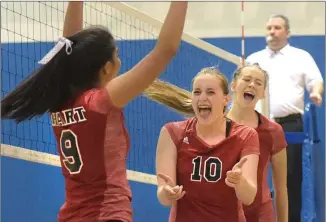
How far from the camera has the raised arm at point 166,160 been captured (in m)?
2.61

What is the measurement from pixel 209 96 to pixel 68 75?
2.21 ft

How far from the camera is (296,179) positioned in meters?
5.91

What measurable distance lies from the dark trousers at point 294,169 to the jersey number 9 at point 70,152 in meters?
3.76

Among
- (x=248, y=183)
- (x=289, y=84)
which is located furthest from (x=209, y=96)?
(x=289, y=84)

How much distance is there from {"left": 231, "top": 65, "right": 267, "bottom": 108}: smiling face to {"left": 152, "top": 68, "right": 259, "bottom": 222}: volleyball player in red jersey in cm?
67

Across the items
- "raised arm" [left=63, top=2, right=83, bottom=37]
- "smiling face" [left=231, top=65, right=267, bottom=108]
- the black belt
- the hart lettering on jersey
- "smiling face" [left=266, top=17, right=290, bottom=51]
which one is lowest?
the black belt

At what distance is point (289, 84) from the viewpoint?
605cm

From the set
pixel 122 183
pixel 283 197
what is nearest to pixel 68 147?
pixel 122 183

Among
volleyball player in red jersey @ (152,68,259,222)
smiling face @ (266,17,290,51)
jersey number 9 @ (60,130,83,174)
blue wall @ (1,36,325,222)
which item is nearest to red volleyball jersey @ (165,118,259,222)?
volleyball player in red jersey @ (152,68,259,222)

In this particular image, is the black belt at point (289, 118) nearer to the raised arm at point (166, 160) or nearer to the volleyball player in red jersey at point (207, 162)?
the volleyball player in red jersey at point (207, 162)

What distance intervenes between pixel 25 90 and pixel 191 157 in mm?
738

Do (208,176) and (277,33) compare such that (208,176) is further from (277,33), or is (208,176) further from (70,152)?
(277,33)

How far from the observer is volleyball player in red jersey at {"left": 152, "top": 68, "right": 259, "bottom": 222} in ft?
8.59

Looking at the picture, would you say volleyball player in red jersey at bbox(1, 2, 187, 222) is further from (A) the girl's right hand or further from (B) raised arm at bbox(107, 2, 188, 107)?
(A) the girl's right hand
